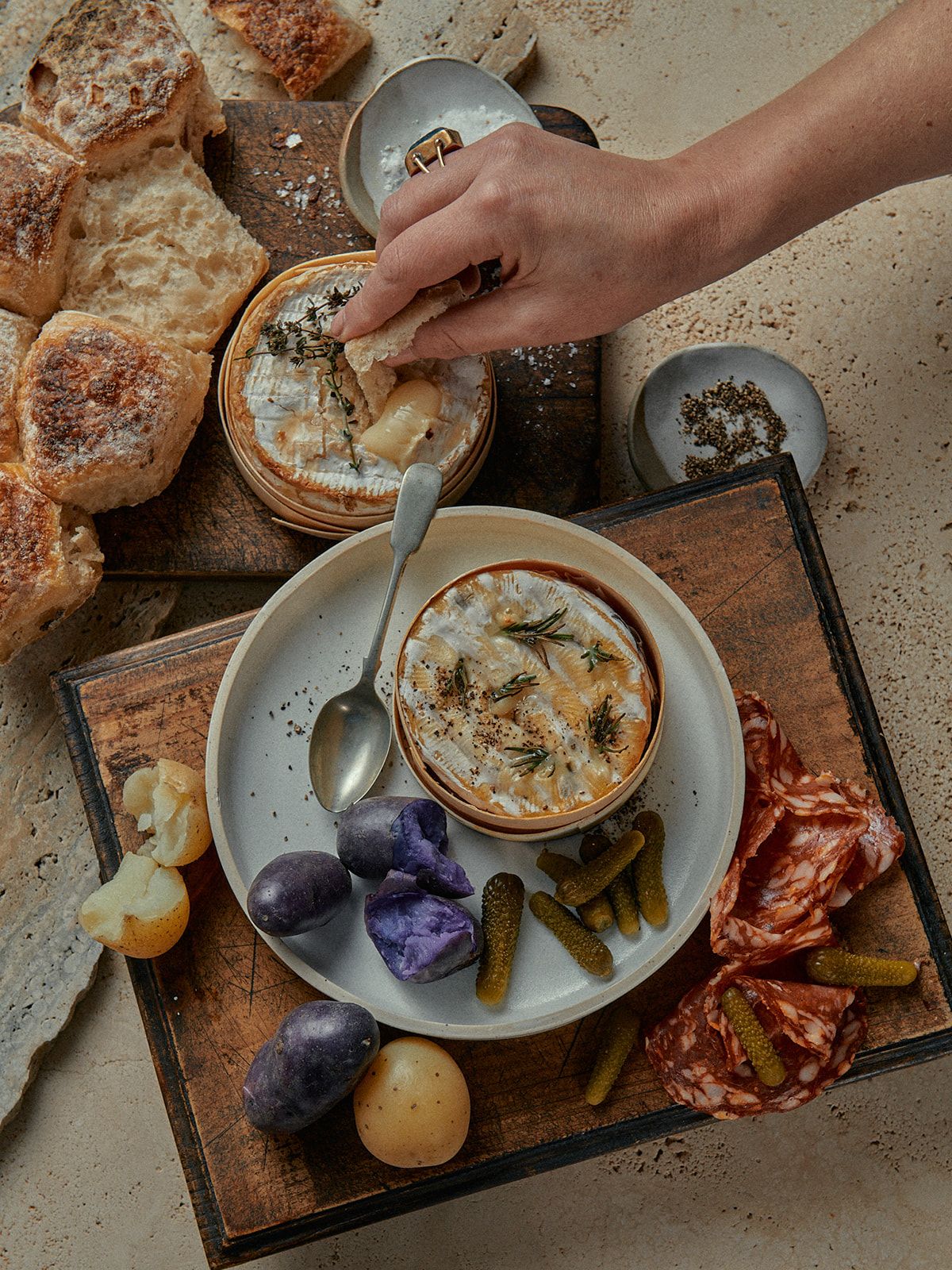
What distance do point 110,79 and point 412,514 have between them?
43.8 inches

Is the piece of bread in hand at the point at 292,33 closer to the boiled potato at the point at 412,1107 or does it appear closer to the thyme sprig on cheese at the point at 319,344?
the thyme sprig on cheese at the point at 319,344

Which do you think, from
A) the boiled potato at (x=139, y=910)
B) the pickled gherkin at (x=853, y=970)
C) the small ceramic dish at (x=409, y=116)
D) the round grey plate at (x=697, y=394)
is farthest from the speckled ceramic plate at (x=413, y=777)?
the small ceramic dish at (x=409, y=116)

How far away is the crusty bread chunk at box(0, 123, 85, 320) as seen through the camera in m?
2.00

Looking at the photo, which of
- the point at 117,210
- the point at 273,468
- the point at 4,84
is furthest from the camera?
the point at 4,84

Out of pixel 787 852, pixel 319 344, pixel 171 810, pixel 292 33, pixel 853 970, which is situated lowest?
pixel 853 970

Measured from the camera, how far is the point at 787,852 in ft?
5.88

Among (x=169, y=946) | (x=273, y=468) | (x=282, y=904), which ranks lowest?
(x=169, y=946)

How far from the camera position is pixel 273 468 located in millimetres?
1962

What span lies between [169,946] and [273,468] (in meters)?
0.86

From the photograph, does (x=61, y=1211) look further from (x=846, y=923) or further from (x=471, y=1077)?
(x=846, y=923)

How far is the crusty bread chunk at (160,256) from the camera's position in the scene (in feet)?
6.87

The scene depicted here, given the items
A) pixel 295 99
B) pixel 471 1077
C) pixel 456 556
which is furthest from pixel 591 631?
pixel 295 99

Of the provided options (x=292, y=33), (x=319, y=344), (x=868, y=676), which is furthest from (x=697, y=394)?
(x=292, y=33)

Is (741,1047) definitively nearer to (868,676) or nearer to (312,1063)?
(312,1063)
